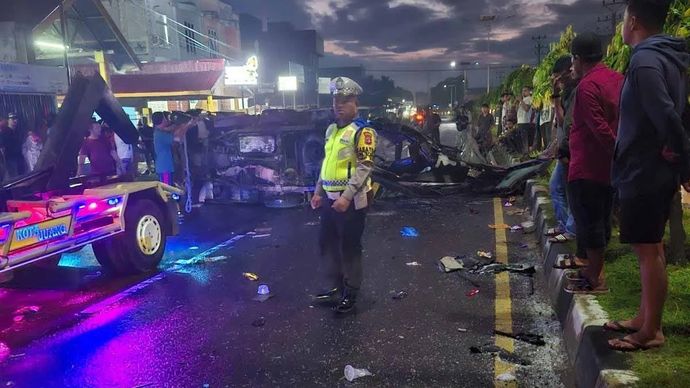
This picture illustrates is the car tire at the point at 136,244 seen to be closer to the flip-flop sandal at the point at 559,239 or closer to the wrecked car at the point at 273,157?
the wrecked car at the point at 273,157

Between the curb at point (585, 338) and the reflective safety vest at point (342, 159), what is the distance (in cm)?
191

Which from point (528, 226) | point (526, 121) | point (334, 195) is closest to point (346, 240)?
Answer: point (334, 195)

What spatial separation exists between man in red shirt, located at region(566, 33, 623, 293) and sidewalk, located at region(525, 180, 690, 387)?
261mm

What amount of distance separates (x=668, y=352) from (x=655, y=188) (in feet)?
3.15

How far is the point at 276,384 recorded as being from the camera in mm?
3510

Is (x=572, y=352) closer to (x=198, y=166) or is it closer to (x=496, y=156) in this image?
(x=198, y=166)

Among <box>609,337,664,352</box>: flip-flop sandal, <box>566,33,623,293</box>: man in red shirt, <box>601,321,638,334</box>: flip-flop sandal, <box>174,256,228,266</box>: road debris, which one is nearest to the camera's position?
<box>609,337,664,352</box>: flip-flop sandal

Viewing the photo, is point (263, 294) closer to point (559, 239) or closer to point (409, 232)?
point (409, 232)

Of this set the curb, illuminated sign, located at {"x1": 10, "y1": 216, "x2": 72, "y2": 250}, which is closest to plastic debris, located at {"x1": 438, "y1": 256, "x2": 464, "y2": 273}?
the curb

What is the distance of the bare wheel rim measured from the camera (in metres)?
6.27

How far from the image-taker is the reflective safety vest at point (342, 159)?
15.1 feet

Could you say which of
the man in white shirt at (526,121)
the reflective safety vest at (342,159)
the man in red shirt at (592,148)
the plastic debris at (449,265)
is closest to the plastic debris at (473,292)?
the plastic debris at (449,265)

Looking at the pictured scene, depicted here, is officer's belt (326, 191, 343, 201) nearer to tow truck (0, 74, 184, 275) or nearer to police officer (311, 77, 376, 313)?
police officer (311, 77, 376, 313)

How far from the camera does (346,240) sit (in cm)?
475
